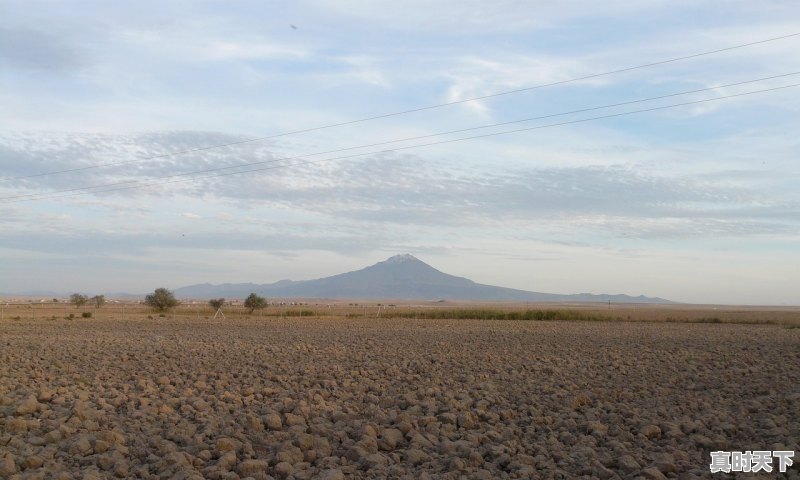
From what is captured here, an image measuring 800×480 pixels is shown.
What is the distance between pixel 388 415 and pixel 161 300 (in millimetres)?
76075

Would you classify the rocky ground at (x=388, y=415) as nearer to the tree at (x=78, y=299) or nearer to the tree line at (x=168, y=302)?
the tree line at (x=168, y=302)

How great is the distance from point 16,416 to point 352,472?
753 cm

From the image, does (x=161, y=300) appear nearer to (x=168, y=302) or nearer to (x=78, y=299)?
(x=168, y=302)

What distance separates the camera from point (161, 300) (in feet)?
282

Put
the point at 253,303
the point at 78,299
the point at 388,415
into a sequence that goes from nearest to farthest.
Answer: the point at 388,415 < the point at 253,303 < the point at 78,299

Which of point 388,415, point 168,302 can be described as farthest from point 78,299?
point 388,415

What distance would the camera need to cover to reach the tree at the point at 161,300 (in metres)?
86.0

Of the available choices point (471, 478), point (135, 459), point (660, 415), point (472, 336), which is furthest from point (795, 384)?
point (472, 336)

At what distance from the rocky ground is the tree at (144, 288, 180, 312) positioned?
60.9m

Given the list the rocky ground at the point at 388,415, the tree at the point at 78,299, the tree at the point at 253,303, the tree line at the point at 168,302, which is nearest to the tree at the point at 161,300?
the tree line at the point at 168,302

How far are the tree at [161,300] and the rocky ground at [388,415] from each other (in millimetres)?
60874

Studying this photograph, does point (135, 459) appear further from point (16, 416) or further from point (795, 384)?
point (795, 384)

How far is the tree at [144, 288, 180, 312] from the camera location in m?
86.0

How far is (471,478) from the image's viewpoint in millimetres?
10102
